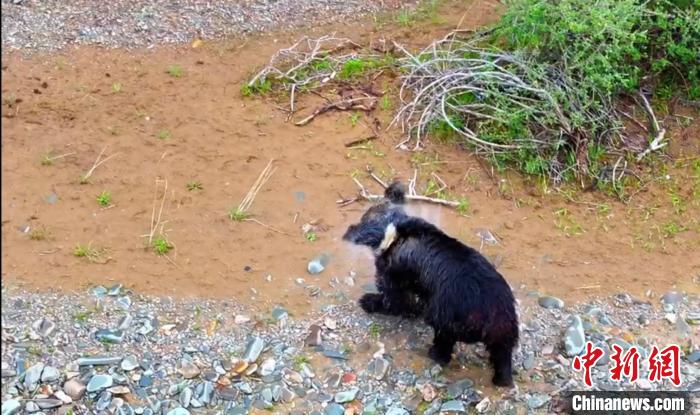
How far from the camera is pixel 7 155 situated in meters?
5.78

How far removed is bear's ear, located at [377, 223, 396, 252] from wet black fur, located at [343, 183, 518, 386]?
0.8 inches

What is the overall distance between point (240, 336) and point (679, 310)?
291cm

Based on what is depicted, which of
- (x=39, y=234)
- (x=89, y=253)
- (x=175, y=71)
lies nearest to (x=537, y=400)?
(x=89, y=253)

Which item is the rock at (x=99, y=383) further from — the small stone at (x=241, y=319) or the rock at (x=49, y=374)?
the small stone at (x=241, y=319)

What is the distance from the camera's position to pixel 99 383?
4176 mm

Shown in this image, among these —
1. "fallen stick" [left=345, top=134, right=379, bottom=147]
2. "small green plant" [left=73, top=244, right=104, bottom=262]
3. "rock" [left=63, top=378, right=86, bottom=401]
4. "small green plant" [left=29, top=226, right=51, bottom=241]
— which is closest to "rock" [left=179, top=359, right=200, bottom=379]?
"rock" [left=63, top=378, right=86, bottom=401]

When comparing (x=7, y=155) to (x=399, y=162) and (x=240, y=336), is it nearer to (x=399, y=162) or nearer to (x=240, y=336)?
(x=240, y=336)

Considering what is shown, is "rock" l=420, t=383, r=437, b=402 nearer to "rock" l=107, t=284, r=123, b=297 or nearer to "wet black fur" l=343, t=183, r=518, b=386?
"wet black fur" l=343, t=183, r=518, b=386

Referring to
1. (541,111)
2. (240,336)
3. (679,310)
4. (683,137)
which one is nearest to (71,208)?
(240,336)

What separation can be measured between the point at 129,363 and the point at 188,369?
0.34 m

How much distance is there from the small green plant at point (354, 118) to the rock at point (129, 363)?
295 centimetres

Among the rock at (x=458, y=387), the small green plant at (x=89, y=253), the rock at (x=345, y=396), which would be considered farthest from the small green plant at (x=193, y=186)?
the rock at (x=458, y=387)

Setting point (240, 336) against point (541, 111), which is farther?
point (541, 111)

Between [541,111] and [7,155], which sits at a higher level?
[541,111]
